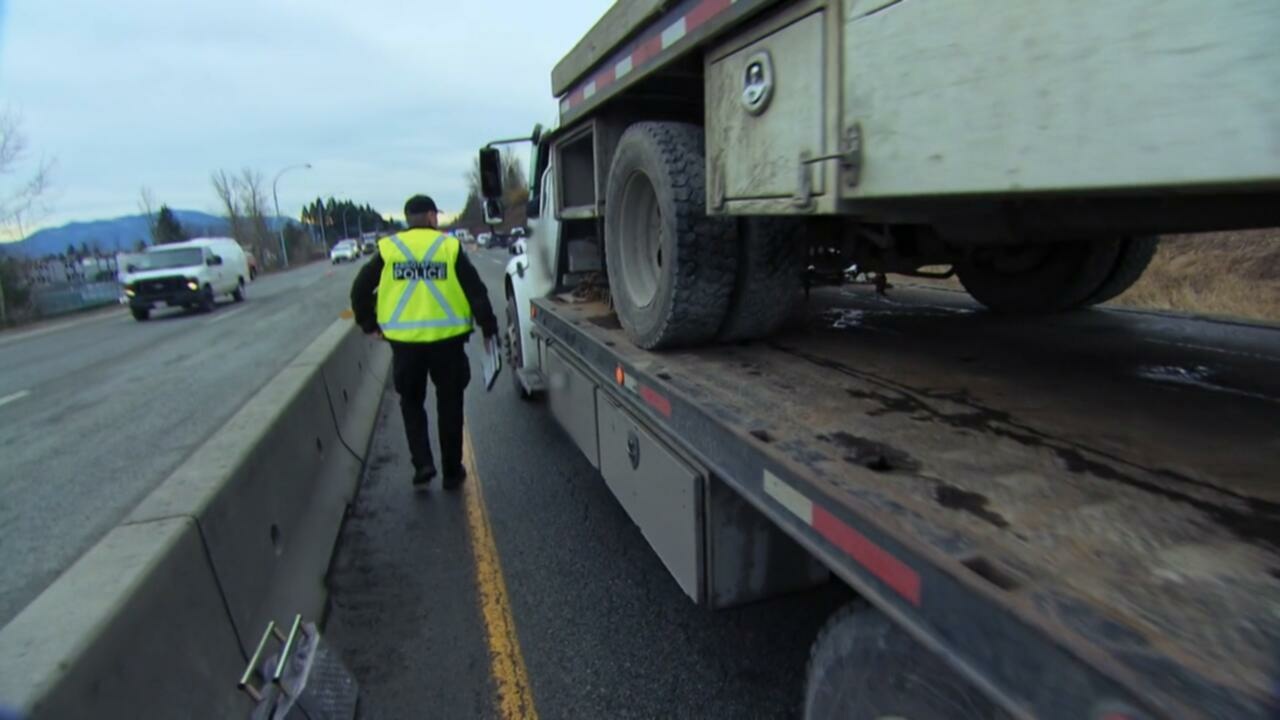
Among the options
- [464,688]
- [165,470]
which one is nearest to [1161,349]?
[464,688]

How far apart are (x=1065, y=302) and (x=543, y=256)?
3818 mm

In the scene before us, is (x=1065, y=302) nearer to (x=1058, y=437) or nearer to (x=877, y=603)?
(x=1058, y=437)

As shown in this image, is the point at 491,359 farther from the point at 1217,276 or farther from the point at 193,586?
the point at 1217,276

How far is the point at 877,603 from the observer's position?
144 centimetres

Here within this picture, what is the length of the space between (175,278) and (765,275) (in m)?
22.0

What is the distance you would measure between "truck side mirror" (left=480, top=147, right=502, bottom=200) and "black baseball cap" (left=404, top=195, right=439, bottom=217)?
1.28 m

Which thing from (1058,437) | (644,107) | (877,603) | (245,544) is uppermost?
(644,107)

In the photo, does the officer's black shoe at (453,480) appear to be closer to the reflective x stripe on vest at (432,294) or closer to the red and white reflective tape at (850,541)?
the reflective x stripe on vest at (432,294)

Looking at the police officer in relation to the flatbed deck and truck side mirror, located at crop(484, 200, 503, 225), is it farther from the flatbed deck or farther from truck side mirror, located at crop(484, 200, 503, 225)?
the flatbed deck

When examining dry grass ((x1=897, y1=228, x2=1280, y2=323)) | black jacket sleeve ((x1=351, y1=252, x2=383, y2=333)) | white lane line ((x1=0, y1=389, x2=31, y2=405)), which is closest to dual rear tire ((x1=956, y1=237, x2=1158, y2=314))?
dry grass ((x1=897, y1=228, x2=1280, y2=323))

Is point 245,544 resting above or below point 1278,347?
below

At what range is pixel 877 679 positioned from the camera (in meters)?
1.56

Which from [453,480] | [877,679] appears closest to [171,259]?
[453,480]

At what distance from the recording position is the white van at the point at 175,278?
2009 centimetres
